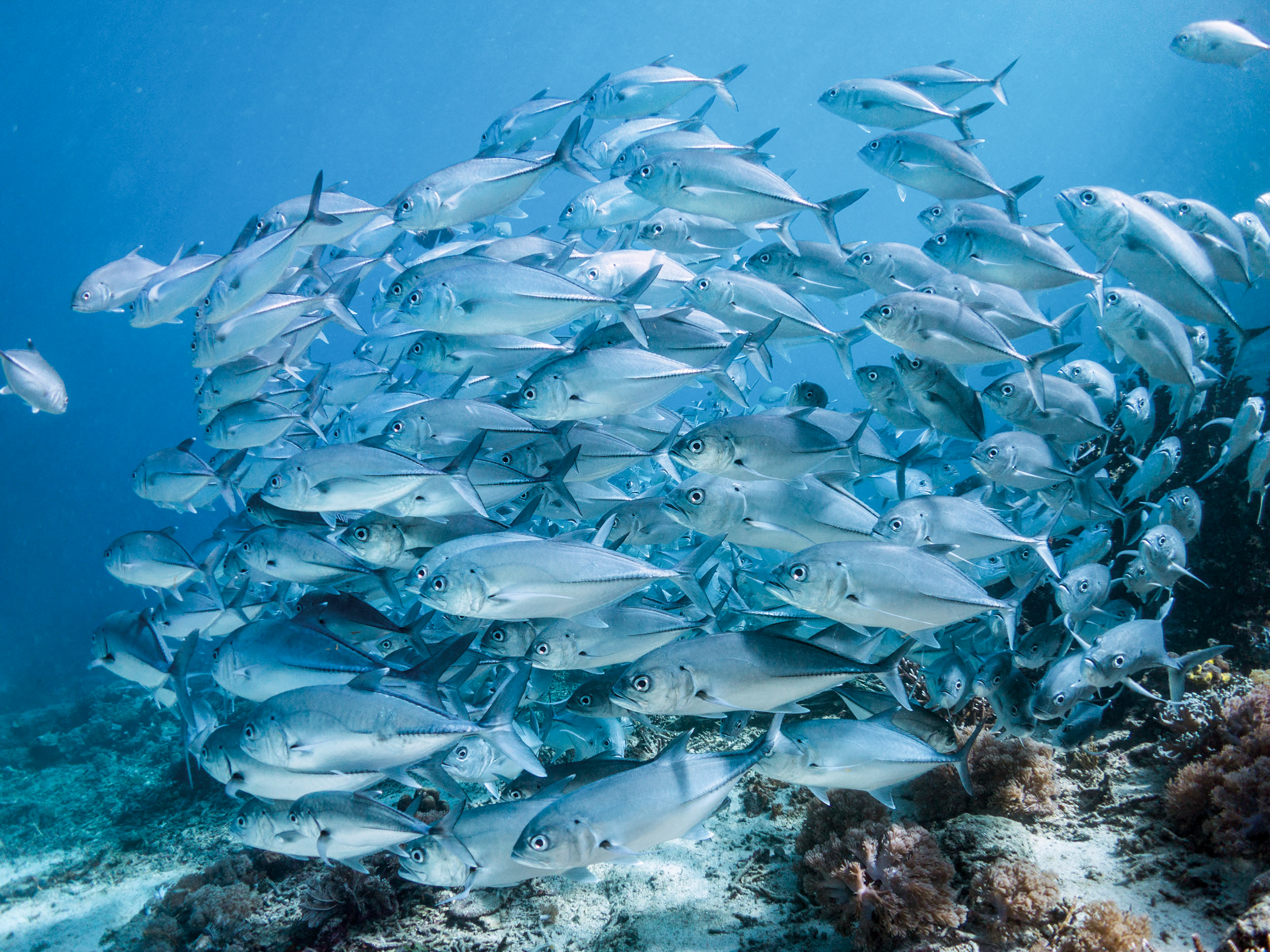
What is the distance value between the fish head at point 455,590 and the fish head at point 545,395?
948 mm

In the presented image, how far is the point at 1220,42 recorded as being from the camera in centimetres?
630

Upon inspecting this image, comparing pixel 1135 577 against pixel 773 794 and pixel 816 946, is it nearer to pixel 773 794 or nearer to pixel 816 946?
pixel 773 794

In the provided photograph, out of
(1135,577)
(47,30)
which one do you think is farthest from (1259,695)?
(47,30)

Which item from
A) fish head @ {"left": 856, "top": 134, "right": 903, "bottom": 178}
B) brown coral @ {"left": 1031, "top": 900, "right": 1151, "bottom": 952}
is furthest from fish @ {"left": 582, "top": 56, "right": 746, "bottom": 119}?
brown coral @ {"left": 1031, "top": 900, "right": 1151, "bottom": 952}

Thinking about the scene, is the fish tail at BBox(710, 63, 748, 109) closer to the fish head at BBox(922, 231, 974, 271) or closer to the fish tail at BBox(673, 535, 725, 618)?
the fish head at BBox(922, 231, 974, 271)

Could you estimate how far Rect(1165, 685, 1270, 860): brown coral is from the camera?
112 inches

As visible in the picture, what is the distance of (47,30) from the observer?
1875 inches

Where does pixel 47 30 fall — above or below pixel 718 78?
above

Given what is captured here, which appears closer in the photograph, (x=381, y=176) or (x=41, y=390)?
(x=41, y=390)

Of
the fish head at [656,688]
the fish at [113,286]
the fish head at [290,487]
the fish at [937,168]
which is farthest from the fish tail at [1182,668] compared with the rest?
the fish at [113,286]

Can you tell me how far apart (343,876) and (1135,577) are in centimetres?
575

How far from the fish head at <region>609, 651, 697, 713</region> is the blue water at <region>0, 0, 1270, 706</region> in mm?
47441

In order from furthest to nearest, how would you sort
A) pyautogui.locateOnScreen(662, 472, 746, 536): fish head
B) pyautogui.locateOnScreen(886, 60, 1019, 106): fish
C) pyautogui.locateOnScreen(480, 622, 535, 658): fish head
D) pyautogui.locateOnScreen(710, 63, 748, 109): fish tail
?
pyautogui.locateOnScreen(710, 63, 748, 109): fish tail → pyautogui.locateOnScreen(886, 60, 1019, 106): fish → pyautogui.locateOnScreen(480, 622, 535, 658): fish head → pyautogui.locateOnScreen(662, 472, 746, 536): fish head

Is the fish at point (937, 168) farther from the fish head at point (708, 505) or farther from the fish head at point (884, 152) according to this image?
the fish head at point (708, 505)
